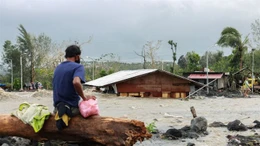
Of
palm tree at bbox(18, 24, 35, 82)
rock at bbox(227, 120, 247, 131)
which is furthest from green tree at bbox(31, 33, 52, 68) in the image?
rock at bbox(227, 120, 247, 131)

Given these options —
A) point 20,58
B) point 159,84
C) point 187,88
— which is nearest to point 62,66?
point 159,84

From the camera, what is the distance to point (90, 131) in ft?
24.9

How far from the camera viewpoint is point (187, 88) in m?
30.5

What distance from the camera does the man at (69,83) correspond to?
718 centimetres

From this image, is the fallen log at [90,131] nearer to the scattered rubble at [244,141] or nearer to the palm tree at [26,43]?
the scattered rubble at [244,141]

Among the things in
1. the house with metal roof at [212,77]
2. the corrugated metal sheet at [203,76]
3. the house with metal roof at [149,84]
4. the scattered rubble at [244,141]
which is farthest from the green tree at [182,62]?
the scattered rubble at [244,141]

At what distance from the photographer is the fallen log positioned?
7.25m

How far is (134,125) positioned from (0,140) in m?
3.65

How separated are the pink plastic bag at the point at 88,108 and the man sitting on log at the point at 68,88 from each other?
0.29ft

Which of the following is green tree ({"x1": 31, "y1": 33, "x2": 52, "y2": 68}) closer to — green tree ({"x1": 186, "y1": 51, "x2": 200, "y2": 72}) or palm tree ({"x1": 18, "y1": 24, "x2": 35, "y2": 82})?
palm tree ({"x1": 18, "y1": 24, "x2": 35, "y2": 82})

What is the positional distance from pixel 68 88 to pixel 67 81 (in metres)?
0.13

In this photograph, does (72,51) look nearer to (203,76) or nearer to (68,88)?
(68,88)

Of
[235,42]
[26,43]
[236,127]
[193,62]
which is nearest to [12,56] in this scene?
[26,43]

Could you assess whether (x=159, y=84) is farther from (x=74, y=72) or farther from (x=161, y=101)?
(x=74, y=72)
